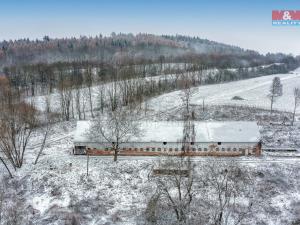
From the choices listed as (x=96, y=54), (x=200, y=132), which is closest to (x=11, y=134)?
(x=200, y=132)

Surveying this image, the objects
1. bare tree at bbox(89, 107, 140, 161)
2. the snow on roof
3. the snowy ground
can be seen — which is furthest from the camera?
the snow on roof

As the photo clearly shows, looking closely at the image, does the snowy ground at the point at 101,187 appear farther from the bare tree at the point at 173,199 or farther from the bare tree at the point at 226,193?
the bare tree at the point at 173,199

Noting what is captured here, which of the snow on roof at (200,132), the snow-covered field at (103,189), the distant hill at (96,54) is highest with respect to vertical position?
the distant hill at (96,54)

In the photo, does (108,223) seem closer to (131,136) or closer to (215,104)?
(131,136)

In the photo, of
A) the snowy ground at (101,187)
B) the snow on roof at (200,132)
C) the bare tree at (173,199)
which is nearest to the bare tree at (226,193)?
the snowy ground at (101,187)

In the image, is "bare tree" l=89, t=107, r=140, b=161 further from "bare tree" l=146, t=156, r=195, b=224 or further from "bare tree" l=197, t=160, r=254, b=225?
"bare tree" l=197, t=160, r=254, b=225

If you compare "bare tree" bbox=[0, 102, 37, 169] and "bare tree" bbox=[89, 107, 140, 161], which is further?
"bare tree" bbox=[89, 107, 140, 161]

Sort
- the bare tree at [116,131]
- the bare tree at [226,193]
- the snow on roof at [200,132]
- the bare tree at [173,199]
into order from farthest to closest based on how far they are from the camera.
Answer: the snow on roof at [200,132] → the bare tree at [116,131] → the bare tree at [226,193] → the bare tree at [173,199]

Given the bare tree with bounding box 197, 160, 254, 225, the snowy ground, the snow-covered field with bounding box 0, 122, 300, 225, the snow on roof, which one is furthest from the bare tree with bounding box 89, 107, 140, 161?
the bare tree with bounding box 197, 160, 254, 225
